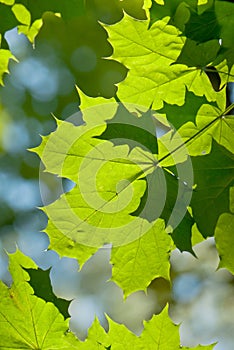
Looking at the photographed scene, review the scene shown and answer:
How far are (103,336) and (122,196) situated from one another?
214 millimetres

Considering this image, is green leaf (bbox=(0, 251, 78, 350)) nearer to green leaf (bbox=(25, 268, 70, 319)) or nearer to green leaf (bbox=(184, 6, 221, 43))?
green leaf (bbox=(25, 268, 70, 319))

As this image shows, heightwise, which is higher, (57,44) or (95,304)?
(57,44)

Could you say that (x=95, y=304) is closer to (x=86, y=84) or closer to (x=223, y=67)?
(x=86, y=84)

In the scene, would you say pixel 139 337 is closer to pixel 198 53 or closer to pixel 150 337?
pixel 150 337

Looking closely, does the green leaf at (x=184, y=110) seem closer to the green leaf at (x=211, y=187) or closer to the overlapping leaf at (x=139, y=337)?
the green leaf at (x=211, y=187)

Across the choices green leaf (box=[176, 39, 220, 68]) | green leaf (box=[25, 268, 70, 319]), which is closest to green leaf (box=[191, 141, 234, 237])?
green leaf (box=[176, 39, 220, 68])

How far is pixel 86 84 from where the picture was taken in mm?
3119

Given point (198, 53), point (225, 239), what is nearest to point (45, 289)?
point (225, 239)

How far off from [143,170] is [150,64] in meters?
0.16

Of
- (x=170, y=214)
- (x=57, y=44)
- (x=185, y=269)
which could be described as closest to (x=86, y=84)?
(x=57, y=44)

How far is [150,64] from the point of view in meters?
0.88

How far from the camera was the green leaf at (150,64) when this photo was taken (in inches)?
34.3

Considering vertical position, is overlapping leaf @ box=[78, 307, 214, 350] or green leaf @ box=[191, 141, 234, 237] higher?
green leaf @ box=[191, 141, 234, 237]

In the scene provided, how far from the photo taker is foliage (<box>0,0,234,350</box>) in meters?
0.86
